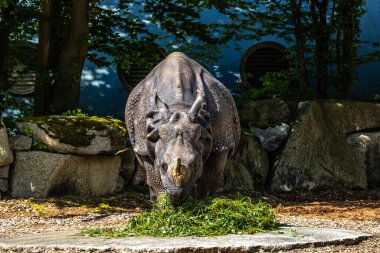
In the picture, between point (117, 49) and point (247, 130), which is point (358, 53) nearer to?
point (247, 130)

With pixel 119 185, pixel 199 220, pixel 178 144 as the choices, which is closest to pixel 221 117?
pixel 178 144

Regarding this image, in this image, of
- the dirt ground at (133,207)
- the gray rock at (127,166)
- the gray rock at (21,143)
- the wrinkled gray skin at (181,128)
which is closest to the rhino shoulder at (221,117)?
the wrinkled gray skin at (181,128)

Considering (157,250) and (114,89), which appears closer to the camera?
(157,250)

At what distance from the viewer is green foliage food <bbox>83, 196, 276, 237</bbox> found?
266 inches

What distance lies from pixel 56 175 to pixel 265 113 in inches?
208

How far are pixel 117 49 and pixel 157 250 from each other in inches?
402

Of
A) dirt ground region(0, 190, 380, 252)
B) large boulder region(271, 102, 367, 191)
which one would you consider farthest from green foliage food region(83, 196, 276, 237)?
large boulder region(271, 102, 367, 191)

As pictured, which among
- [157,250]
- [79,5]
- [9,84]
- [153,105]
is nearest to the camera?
[157,250]

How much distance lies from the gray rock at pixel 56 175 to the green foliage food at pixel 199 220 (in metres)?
4.58

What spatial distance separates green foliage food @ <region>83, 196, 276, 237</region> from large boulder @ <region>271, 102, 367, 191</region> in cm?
726

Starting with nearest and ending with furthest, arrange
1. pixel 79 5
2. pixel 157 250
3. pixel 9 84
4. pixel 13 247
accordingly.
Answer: pixel 157 250
pixel 13 247
pixel 79 5
pixel 9 84

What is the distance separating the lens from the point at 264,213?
7371 millimetres

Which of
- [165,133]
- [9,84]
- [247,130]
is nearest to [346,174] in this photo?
[247,130]

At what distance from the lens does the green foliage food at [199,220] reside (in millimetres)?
6766
